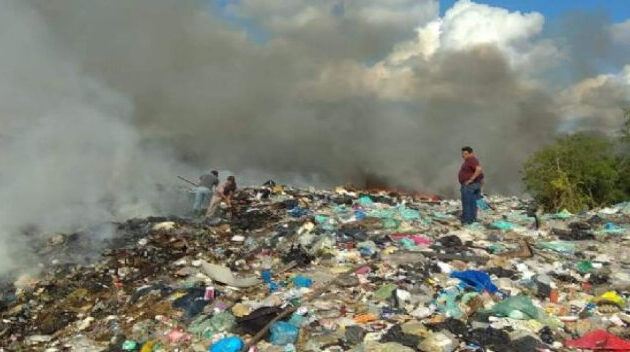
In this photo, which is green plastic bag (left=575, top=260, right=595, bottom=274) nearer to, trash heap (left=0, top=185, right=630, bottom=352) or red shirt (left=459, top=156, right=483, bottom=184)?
trash heap (left=0, top=185, right=630, bottom=352)

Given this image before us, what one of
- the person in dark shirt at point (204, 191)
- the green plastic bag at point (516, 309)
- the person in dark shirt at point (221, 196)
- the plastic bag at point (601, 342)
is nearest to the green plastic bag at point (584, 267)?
the green plastic bag at point (516, 309)

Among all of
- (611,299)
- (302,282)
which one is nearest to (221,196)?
(302,282)

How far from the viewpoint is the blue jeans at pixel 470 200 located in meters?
8.77

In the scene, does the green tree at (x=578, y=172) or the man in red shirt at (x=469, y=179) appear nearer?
the man in red shirt at (x=469, y=179)

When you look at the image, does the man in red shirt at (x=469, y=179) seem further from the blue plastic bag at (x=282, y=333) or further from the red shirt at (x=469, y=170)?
the blue plastic bag at (x=282, y=333)

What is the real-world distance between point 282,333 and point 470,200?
5.10 meters

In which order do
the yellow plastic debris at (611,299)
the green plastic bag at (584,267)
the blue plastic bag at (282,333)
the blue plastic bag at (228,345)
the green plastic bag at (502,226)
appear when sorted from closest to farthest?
the blue plastic bag at (228,345), the blue plastic bag at (282,333), the yellow plastic debris at (611,299), the green plastic bag at (584,267), the green plastic bag at (502,226)

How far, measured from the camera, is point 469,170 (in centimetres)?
866

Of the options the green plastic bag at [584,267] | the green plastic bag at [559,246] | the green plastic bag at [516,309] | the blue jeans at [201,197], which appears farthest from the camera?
the blue jeans at [201,197]

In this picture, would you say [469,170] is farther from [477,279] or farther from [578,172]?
[578,172]

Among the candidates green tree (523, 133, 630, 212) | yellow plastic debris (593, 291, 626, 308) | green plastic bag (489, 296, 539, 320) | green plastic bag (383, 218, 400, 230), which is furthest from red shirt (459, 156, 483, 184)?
green tree (523, 133, 630, 212)

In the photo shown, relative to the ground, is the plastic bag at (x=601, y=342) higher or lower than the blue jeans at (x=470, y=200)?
lower

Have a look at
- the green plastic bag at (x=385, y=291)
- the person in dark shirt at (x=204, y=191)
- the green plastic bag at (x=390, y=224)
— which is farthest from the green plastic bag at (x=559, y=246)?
the person in dark shirt at (x=204, y=191)

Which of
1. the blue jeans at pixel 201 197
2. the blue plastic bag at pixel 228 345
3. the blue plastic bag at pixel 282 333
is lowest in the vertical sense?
the blue plastic bag at pixel 228 345
